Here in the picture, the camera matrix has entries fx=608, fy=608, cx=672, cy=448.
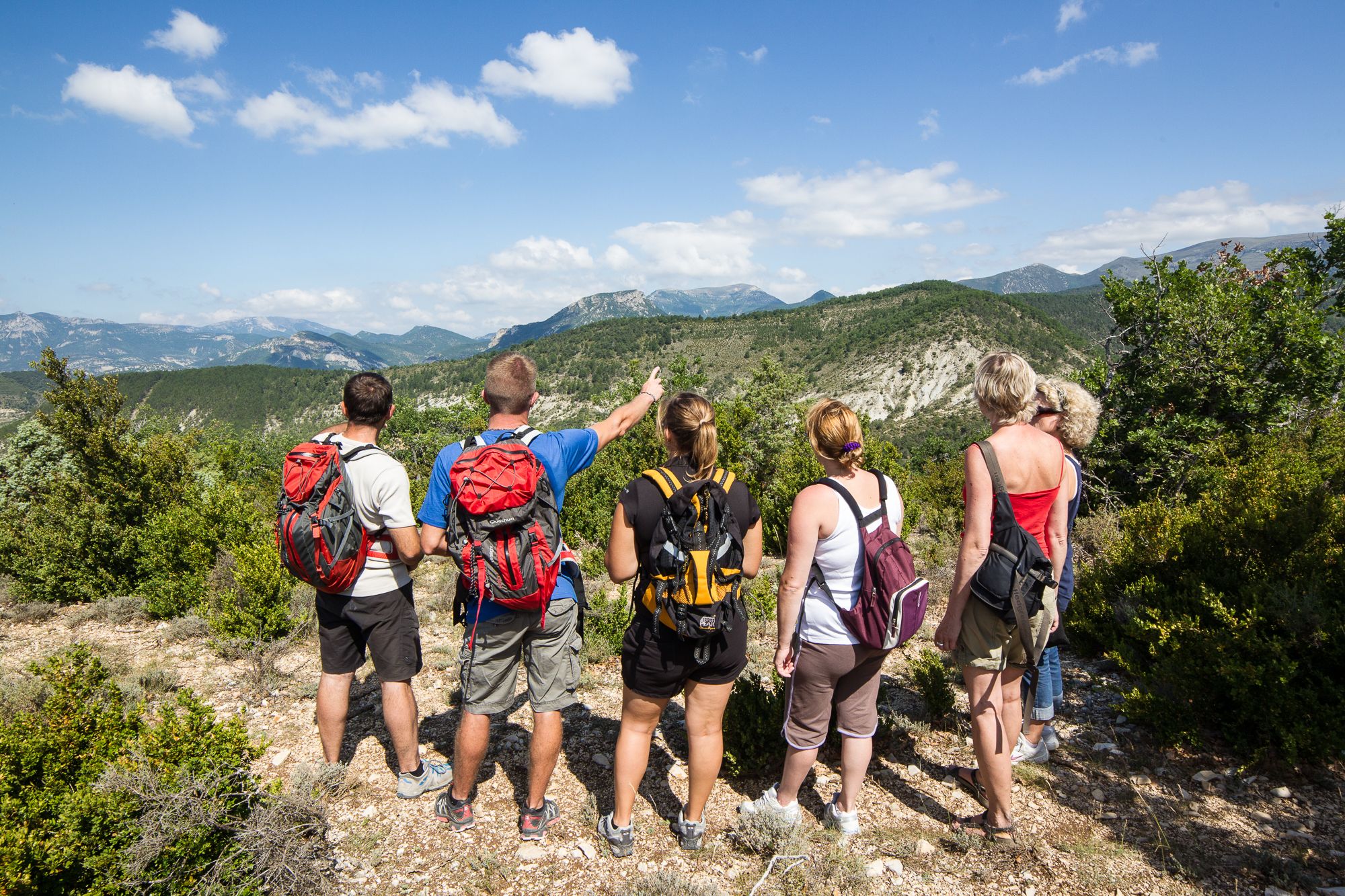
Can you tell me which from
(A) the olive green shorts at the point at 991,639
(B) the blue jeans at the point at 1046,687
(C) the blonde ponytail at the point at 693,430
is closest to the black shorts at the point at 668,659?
(C) the blonde ponytail at the point at 693,430

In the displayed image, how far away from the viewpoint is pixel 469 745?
8.56ft

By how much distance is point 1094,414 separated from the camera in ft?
9.47

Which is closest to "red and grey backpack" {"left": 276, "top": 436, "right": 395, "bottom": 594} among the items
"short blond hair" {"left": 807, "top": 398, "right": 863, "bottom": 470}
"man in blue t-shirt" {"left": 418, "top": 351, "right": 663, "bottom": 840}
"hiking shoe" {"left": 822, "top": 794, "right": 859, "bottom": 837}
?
"man in blue t-shirt" {"left": 418, "top": 351, "right": 663, "bottom": 840}

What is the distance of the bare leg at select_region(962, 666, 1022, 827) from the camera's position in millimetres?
2473

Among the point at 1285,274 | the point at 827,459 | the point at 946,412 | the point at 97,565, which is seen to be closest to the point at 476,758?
the point at 827,459

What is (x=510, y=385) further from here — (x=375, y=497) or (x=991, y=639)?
(x=991, y=639)

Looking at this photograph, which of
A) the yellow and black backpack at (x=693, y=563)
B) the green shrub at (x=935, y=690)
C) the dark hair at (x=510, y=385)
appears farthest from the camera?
the green shrub at (x=935, y=690)

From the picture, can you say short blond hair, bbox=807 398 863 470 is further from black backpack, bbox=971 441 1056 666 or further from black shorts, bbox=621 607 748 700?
black shorts, bbox=621 607 748 700

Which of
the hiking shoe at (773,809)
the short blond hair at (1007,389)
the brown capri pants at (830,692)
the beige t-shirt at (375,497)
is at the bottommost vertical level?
the hiking shoe at (773,809)

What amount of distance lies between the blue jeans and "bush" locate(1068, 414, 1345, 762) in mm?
517

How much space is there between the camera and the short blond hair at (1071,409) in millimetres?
2824

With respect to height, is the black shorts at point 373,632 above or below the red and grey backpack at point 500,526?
below

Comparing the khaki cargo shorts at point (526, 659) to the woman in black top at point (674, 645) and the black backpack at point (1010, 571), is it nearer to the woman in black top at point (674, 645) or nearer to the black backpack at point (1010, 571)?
the woman in black top at point (674, 645)

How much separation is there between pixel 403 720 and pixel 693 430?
6.64 feet
